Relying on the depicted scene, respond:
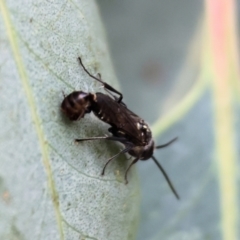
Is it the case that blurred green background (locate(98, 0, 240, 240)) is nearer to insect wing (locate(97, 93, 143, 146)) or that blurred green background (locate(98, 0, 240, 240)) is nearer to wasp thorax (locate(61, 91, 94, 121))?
insect wing (locate(97, 93, 143, 146))

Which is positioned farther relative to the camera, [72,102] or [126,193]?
[126,193]

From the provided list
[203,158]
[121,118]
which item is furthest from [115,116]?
[203,158]

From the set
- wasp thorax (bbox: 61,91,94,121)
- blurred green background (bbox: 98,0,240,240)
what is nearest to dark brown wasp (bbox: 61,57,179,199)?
wasp thorax (bbox: 61,91,94,121)

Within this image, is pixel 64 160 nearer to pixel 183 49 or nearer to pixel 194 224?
pixel 194 224

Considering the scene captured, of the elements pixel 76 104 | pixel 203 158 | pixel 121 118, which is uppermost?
pixel 76 104

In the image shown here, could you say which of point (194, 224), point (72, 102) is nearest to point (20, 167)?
point (72, 102)

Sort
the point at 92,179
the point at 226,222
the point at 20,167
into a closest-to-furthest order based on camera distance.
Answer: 1. the point at 20,167
2. the point at 92,179
3. the point at 226,222

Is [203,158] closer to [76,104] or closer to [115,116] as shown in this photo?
[115,116]
